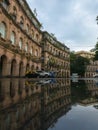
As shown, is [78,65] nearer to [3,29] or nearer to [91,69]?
[91,69]

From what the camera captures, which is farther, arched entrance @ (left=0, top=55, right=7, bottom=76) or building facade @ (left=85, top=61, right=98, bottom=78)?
building facade @ (left=85, top=61, right=98, bottom=78)

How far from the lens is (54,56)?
223ft

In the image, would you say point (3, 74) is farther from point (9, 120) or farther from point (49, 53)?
point (49, 53)

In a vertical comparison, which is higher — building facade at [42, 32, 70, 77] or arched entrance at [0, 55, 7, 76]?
building facade at [42, 32, 70, 77]

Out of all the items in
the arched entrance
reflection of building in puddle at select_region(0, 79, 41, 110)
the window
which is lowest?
reflection of building in puddle at select_region(0, 79, 41, 110)

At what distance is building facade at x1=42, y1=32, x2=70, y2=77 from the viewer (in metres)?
59.5

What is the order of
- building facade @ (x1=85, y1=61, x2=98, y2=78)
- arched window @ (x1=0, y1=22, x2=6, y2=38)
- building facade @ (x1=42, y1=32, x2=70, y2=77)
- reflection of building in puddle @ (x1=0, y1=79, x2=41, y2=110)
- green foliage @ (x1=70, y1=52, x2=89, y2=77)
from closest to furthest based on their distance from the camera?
reflection of building in puddle @ (x1=0, y1=79, x2=41, y2=110), arched window @ (x1=0, y1=22, x2=6, y2=38), building facade @ (x1=42, y1=32, x2=70, y2=77), green foliage @ (x1=70, y1=52, x2=89, y2=77), building facade @ (x1=85, y1=61, x2=98, y2=78)

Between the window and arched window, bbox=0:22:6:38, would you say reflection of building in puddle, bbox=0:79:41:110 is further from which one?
the window

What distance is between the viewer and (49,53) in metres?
62.6

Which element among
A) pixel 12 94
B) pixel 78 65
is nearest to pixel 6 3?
pixel 12 94

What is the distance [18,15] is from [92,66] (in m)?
96.4

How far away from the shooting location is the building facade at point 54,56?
59.5 metres

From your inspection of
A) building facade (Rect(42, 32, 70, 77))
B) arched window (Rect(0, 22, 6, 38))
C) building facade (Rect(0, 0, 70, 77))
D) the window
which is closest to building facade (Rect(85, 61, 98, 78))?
building facade (Rect(42, 32, 70, 77))

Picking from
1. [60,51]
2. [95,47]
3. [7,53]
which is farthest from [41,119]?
[60,51]
